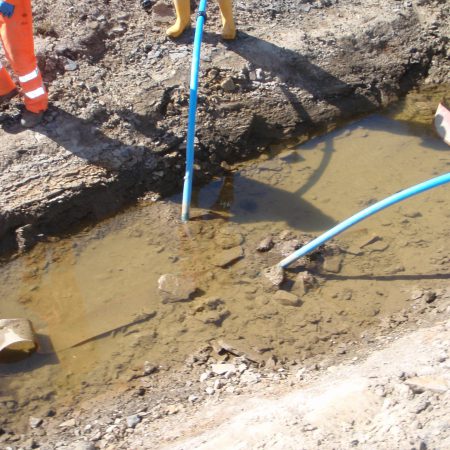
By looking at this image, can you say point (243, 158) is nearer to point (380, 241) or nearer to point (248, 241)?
point (248, 241)

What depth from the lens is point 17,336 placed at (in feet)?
12.3

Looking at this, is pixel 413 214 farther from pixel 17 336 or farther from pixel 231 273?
pixel 17 336

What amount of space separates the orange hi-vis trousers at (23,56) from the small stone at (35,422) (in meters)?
2.27

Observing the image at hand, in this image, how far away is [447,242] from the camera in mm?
4551

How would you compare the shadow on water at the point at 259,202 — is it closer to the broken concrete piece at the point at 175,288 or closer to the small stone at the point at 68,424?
the broken concrete piece at the point at 175,288

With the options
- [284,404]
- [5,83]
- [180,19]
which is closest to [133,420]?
[284,404]

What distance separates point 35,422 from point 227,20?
138 inches

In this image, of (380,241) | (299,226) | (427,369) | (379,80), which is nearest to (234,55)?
(379,80)

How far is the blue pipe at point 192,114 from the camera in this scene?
4355 millimetres

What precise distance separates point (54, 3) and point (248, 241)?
265cm

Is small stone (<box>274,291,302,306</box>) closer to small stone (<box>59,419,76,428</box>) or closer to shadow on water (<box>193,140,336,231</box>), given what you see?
shadow on water (<box>193,140,336,231</box>)

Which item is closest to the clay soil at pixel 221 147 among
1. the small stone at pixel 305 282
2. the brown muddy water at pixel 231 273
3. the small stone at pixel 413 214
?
the brown muddy water at pixel 231 273

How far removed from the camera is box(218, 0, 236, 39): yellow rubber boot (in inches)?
213

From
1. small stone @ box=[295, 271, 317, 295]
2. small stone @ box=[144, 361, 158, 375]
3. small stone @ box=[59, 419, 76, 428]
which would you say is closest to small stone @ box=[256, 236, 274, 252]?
small stone @ box=[295, 271, 317, 295]
